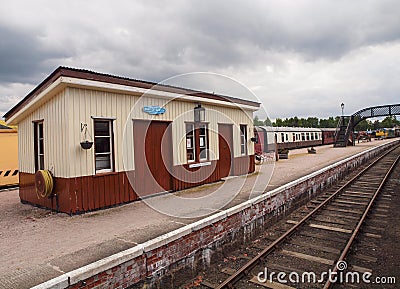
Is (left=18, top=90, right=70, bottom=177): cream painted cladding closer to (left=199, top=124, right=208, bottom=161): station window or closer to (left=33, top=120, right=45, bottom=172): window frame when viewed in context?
(left=33, top=120, right=45, bottom=172): window frame

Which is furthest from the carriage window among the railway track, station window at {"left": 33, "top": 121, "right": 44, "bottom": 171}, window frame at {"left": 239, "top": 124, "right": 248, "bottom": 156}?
station window at {"left": 33, "top": 121, "right": 44, "bottom": 171}

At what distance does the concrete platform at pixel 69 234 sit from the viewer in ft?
12.6

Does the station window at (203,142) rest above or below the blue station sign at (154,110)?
below

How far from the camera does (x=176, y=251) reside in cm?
450

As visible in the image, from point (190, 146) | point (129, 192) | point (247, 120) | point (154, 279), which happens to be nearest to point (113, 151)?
point (129, 192)

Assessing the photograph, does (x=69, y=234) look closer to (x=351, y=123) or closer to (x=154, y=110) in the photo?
(x=154, y=110)

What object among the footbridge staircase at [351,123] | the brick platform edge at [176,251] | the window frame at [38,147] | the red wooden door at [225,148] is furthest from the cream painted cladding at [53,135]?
the footbridge staircase at [351,123]

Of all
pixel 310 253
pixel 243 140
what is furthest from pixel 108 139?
pixel 243 140

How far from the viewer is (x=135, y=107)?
25.8 ft

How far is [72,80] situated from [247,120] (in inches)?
333

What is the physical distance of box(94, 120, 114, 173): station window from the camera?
7102 mm

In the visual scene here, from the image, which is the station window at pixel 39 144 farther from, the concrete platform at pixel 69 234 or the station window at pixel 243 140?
the station window at pixel 243 140

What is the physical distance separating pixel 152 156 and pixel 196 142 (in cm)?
207

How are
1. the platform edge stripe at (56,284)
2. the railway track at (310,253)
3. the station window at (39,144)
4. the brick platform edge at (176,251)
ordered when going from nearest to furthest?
the platform edge stripe at (56,284) → the brick platform edge at (176,251) → the railway track at (310,253) → the station window at (39,144)
